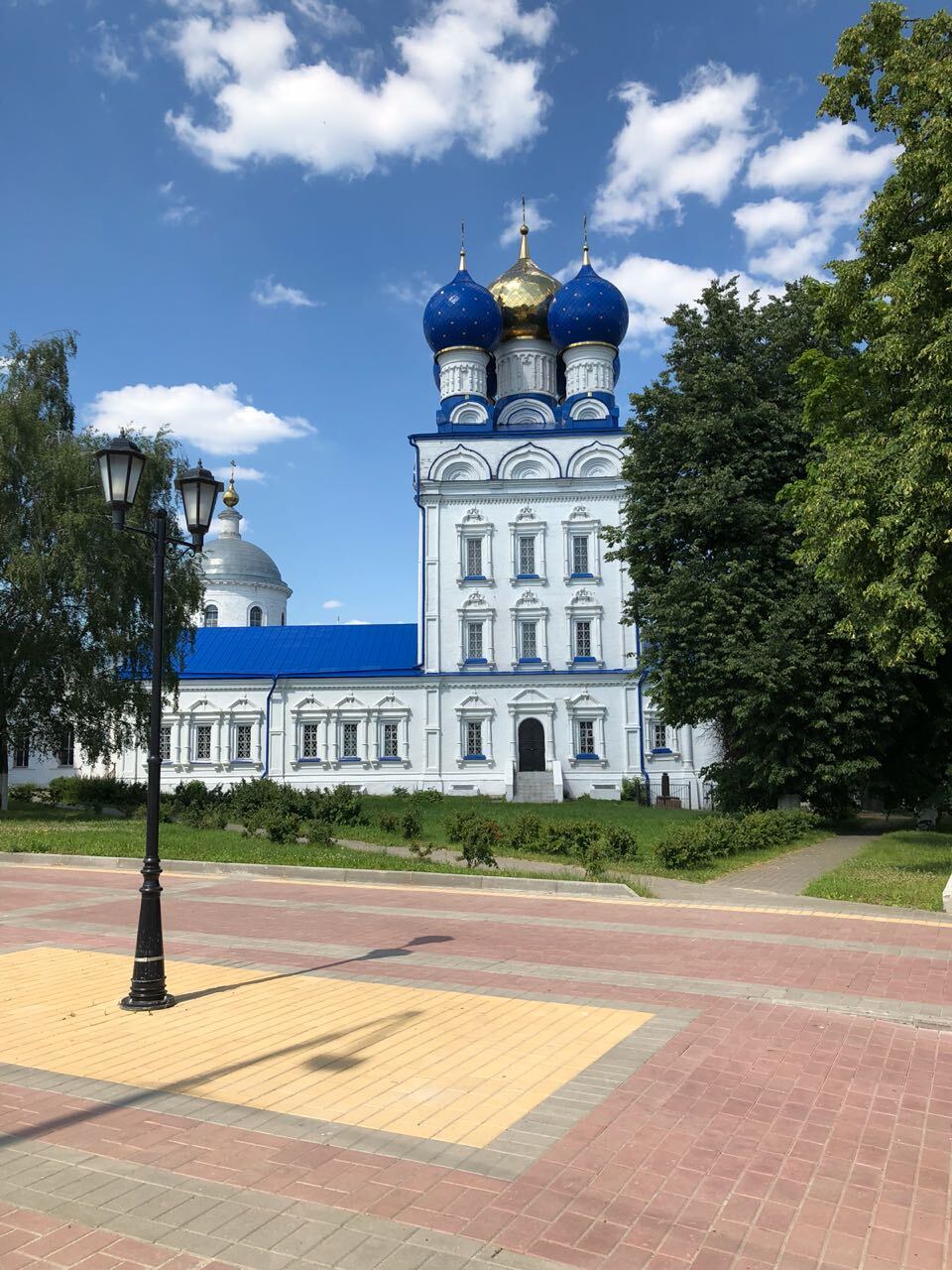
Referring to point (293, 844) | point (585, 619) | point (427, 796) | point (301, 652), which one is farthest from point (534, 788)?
point (293, 844)

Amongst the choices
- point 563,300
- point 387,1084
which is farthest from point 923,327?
point 563,300

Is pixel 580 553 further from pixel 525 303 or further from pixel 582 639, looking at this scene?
pixel 525 303

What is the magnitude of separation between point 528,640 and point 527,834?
21163 millimetres

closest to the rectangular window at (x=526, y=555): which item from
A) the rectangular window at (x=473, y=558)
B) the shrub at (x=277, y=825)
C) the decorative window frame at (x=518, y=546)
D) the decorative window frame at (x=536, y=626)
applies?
the decorative window frame at (x=518, y=546)

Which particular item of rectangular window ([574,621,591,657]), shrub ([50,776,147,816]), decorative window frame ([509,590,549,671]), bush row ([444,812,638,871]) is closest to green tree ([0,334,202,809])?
shrub ([50,776,147,816])

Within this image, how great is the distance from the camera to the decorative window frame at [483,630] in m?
37.9

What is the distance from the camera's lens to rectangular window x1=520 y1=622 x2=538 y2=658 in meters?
38.1

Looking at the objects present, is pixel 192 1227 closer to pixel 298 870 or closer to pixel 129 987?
pixel 129 987

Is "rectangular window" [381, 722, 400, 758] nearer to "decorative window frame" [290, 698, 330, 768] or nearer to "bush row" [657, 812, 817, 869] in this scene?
"decorative window frame" [290, 698, 330, 768]

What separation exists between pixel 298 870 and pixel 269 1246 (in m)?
11.3

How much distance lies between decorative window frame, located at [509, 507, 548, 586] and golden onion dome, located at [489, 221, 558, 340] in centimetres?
984

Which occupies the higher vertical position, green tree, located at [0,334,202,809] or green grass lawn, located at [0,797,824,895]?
green tree, located at [0,334,202,809]

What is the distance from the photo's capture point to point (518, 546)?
127ft

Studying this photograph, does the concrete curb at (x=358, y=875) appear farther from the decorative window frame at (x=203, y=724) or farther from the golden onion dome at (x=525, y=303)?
the golden onion dome at (x=525, y=303)
